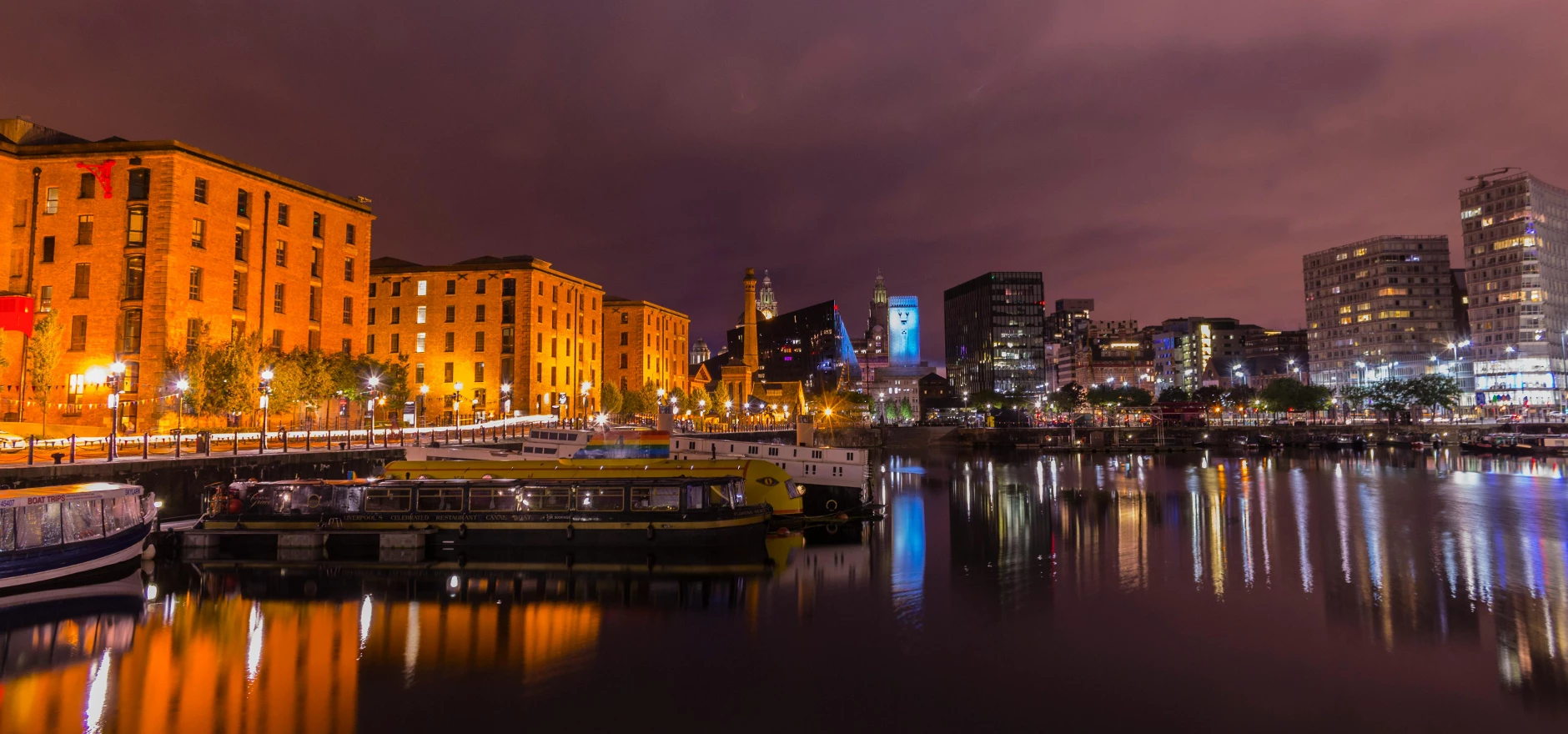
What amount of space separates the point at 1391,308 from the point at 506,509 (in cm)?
21739

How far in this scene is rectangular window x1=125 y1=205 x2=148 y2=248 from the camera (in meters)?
47.2

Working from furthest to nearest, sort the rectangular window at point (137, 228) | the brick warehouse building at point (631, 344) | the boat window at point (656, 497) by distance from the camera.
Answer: the brick warehouse building at point (631, 344) → the rectangular window at point (137, 228) → the boat window at point (656, 497)

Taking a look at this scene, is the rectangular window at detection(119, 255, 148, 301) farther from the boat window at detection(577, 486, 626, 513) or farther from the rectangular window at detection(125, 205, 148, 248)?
the boat window at detection(577, 486, 626, 513)

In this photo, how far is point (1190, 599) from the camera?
25.1m

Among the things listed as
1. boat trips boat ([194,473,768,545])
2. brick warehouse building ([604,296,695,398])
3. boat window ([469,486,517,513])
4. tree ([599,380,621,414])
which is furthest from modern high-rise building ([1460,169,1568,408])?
boat window ([469,486,517,513])

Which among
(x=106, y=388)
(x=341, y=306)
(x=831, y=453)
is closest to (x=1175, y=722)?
(x=831, y=453)

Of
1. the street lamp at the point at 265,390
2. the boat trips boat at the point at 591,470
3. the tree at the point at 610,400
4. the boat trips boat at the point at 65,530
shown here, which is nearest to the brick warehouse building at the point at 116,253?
the street lamp at the point at 265,390

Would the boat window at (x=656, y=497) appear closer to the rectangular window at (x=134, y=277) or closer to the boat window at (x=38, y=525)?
the boat window at (x=38, y=525)

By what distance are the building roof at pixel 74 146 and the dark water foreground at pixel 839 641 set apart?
33.9m

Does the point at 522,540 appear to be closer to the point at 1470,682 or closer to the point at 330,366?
the point at 1470,682

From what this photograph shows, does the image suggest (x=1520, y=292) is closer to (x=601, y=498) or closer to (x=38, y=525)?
(x=601, y=498)

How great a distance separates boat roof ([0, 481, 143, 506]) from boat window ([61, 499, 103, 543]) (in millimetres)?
273

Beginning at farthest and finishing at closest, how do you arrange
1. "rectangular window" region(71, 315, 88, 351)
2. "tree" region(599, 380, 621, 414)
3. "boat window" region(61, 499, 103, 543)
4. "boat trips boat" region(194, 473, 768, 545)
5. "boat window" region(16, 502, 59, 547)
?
"tree" region(599, 380, 621, 414) → "rectangular window" region(71, 315, 88, 351) → "boat trips boat" region(194, 473, 768, 545) → "boat window" region(61, 499, 103, 543) → "boat window" region(16, 502, 59, 547)

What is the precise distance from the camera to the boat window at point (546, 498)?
98.3ft
